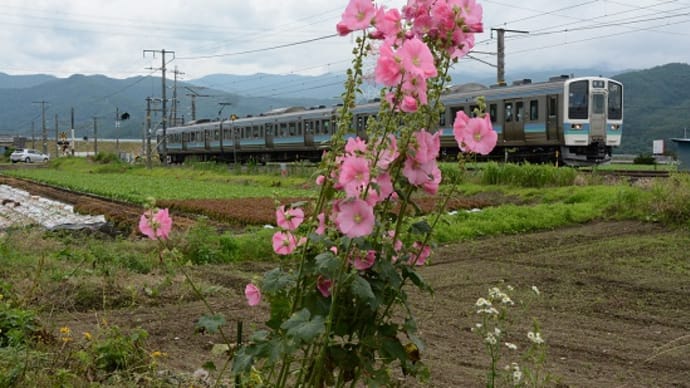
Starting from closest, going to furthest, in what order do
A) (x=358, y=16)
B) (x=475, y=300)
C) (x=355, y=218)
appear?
(x=355, y=218)
(x=358, y=16)
(x=475, y=300)

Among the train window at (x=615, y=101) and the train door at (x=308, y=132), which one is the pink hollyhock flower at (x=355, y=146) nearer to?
the train window at (x=615, y=101)

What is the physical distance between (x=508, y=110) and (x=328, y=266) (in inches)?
776

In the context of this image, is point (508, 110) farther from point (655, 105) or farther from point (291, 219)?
point (655, 105)

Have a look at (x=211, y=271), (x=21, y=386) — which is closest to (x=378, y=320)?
(x=21, y=386)

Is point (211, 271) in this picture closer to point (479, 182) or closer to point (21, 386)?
point (21, 386)

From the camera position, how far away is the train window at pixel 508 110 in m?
20.8

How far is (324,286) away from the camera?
202cm

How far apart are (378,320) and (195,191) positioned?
18.4m

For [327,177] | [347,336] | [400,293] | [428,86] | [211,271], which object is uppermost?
[428,86]

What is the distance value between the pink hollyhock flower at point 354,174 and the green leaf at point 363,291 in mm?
212

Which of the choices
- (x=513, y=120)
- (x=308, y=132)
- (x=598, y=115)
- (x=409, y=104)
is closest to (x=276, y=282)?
(x=409, y=104)

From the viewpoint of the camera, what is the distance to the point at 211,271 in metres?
7.27

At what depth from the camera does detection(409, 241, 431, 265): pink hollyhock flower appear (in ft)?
7.04

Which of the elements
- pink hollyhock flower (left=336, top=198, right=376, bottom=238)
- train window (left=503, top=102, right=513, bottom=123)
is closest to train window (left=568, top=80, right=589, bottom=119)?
train window (left=503, top=102, right=513, bottom=123)
